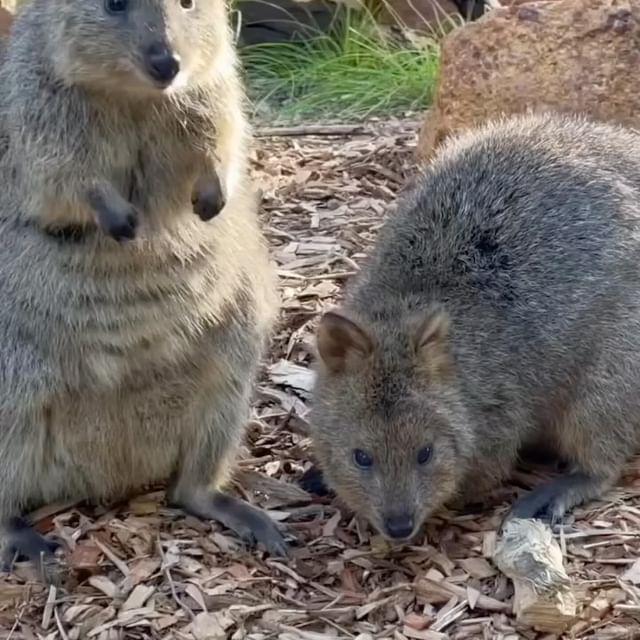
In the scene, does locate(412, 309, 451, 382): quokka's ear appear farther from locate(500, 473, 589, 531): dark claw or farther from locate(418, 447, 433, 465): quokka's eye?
locate(500, 473, 589, 531): dark claw

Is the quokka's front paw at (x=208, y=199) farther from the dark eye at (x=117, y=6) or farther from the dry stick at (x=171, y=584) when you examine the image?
the dry stick at (x=171, y=584)

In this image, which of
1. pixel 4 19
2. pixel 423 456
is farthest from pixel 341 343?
pixel 4 19

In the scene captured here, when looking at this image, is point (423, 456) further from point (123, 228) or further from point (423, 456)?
point (123, 228)

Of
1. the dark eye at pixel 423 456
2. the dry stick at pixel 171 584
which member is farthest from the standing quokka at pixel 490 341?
the dry stick at pixel 171 584

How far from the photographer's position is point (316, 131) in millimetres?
8961

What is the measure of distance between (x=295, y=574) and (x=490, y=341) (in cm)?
112

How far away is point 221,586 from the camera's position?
4777mm

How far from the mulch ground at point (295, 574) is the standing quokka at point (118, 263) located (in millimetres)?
132

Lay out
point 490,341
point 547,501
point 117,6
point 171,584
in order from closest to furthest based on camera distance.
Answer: point 117,6 < point 171,584 < point 547,501 < point 490,341

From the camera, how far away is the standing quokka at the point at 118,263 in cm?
472

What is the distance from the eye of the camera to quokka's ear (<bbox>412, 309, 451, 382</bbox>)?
16.2 ft

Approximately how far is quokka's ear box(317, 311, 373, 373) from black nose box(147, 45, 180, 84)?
3.30ft

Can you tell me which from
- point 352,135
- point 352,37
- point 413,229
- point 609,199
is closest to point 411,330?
point 413,229

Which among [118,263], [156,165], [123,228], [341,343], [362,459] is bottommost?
[362,459]
